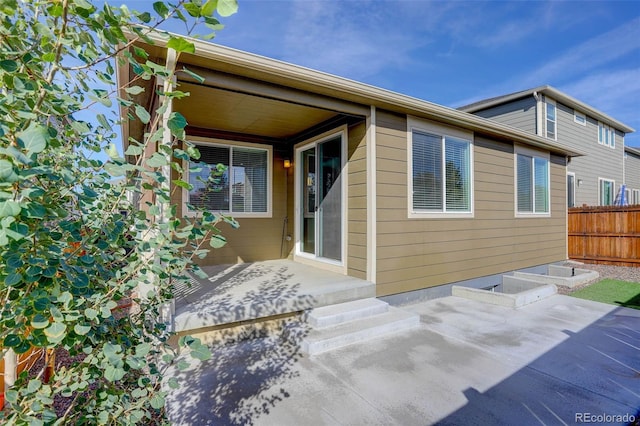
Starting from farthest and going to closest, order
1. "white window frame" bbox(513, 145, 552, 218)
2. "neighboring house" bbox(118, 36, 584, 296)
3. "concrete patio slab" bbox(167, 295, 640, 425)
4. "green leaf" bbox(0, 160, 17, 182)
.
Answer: "white window frame" bbox(513, 145, 552, 218) < "neighboring house" bbox(118, 36, 584, 296) < "concrete patio slab" bbox(167, 295, 640, 425) < "green leaf" bbox(0, 160, 17, 182)

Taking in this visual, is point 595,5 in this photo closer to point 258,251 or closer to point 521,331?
point 521,331

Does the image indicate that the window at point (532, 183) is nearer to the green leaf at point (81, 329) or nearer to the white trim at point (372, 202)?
the white trim at point (372, 202)

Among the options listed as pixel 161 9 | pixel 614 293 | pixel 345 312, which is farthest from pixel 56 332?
pixel 614 293

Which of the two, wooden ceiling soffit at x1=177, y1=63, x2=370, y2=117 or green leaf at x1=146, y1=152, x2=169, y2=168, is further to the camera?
wooden ceiling soffit at x1=177, y1=63, x2=370, y2=117

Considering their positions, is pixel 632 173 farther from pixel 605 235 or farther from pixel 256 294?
pixel 256 294

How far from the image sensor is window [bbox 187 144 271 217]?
5.79 meters

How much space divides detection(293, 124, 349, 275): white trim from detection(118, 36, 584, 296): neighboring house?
2 centimetres

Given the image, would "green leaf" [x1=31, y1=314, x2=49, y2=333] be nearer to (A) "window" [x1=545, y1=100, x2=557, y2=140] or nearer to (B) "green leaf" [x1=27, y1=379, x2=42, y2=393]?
(B) "green leaf" [x1=27, y1=379, x2=42, y2=393]

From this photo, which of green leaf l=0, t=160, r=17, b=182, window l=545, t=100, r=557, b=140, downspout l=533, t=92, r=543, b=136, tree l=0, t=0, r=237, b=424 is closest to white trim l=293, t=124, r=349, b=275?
tree l=0, t=0, r=237, b=424

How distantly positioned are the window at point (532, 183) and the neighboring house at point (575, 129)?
11.3 feet

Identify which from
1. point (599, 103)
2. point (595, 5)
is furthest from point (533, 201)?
point (599, 103)

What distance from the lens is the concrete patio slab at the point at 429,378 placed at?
90.4 inches

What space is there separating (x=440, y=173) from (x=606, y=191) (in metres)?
13.6

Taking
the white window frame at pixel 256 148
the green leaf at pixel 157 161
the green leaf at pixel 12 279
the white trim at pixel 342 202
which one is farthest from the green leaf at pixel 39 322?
the white window frame at pixel 256 148
